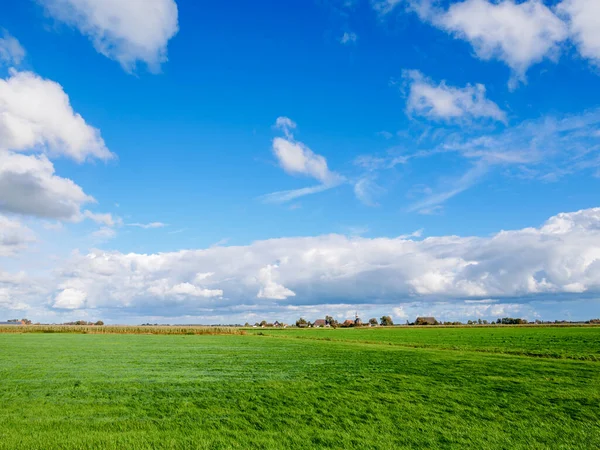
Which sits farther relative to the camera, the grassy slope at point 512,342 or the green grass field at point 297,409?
the grassy slope at point 512,342

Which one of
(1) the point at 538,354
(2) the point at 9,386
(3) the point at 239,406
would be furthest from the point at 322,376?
(1) the point at 538,354

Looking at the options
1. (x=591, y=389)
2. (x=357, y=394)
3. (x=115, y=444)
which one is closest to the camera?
(x=115, y=444)

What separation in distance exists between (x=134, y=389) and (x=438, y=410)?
12960 mm

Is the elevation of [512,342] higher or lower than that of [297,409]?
lower

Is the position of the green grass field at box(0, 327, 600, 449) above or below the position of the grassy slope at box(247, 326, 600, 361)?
above

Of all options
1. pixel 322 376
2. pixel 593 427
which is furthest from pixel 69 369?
pixel 593 427

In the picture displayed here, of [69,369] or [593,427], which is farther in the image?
[69,369]

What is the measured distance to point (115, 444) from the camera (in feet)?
33.6

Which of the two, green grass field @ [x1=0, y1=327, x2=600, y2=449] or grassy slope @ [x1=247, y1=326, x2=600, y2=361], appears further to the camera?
grassy slope @ [x1=247, y1=326, x2=600, y2=361]

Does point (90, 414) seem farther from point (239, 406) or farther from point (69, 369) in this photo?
point (69, 369)

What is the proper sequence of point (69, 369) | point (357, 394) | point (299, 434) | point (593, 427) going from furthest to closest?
point (69, 369)
point (357, 394)
point (593, 427)
point (299, 434)

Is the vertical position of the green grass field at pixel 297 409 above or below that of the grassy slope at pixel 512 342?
above

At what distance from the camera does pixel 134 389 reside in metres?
17.8

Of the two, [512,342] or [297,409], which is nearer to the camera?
[297,409]
